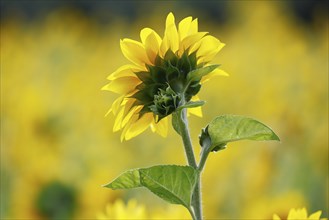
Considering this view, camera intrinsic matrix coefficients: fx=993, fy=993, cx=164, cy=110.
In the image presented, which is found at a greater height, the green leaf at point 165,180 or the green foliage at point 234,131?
the green foliage at point 234,131

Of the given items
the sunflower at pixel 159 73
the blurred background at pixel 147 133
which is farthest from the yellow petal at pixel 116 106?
the blurred background at pixel 147 133

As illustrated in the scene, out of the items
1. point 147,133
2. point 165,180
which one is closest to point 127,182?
point 165,180

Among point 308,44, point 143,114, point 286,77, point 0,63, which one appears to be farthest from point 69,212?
point 308,44

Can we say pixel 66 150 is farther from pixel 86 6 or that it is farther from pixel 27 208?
pixel 86 6

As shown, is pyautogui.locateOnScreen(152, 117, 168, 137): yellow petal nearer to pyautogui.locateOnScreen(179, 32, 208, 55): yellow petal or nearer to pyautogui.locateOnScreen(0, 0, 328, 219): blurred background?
pyautogui.locateOnScreen(179, 32, 208, 55): yellow petal

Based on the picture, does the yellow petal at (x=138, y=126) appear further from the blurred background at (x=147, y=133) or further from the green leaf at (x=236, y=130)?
the blurred background at (x=147, y=133)

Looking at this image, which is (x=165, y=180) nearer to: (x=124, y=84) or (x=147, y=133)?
(x=124, y=84)
